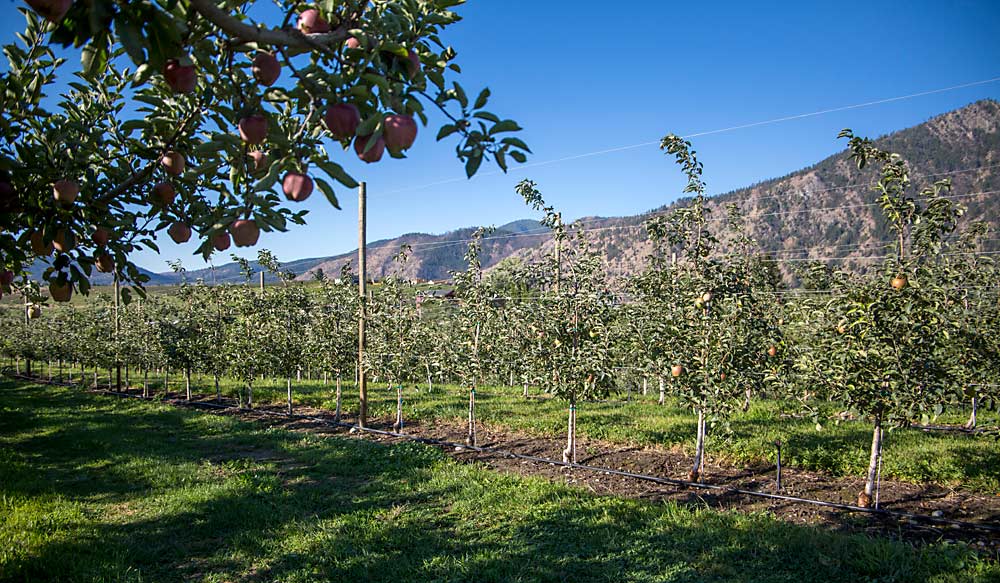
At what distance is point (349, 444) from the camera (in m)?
8.98

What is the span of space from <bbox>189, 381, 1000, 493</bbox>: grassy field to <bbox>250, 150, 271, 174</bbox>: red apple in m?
6.32

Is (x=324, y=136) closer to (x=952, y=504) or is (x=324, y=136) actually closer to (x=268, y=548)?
(x=268, y=548)

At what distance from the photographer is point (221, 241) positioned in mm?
1636

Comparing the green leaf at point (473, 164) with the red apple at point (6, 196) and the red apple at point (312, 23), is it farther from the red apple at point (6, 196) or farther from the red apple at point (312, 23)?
the red apple at point (6, 196)

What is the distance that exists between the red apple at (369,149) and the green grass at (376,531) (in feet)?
12.6

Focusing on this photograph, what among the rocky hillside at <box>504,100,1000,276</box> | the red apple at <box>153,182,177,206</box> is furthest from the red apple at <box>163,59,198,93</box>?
the rocky hillside at <box>504,100,1000,276</box>

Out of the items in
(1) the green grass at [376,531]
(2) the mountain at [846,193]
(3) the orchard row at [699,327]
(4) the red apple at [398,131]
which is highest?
(2) the mountain at [846,193]

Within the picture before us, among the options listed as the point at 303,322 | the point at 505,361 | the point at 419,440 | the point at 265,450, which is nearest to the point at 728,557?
the point at 505,361

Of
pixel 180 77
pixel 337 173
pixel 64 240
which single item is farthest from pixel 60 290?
pixel 337 173

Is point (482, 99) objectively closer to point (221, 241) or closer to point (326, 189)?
point (326, 189)

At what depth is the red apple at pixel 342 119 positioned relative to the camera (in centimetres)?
144

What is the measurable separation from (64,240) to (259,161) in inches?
45.0

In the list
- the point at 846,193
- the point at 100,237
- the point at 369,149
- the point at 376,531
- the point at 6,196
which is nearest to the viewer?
the point at 369,149

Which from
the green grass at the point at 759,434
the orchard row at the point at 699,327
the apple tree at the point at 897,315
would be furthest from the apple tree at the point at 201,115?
the green grass at the point at 759,434
